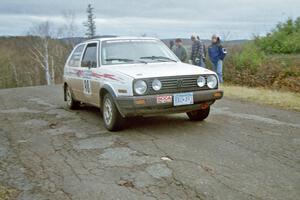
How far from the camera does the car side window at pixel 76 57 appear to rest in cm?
848

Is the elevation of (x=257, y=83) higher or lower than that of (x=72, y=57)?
lower

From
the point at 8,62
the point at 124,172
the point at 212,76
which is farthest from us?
the point at 8,62

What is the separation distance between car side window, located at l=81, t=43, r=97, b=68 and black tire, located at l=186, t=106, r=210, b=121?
1980 millimetres

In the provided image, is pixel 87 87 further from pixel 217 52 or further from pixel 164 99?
pixel 217 52

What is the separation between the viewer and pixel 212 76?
21.7 feet

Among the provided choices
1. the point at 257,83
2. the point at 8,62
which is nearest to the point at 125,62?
the point at 257,83

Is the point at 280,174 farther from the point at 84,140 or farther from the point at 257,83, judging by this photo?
the point at 257,83

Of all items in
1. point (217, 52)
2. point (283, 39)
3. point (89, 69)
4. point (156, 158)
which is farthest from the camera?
point (283, 39)

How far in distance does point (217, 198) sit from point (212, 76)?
3233 millimetres

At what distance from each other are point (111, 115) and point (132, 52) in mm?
1448

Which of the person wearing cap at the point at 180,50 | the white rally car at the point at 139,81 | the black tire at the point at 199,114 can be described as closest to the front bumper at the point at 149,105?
the white rally car at the point at 139,81

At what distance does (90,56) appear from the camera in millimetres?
7793

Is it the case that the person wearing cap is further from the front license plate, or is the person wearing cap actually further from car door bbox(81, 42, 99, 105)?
the front license plate

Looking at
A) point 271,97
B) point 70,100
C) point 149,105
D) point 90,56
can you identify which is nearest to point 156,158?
point 149,105
